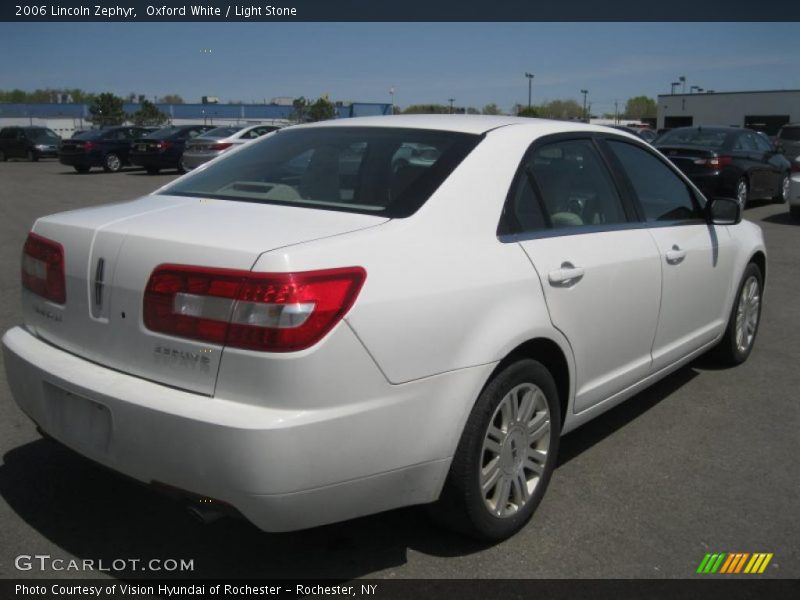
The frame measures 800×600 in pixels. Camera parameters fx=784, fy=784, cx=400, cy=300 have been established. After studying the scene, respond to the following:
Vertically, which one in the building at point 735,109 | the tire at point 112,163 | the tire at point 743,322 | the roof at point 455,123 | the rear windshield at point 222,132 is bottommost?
the tire at point 743,322

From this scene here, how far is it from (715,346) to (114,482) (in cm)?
380

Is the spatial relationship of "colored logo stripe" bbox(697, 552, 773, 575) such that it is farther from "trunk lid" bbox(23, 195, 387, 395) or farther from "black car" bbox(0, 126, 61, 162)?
"black car" bbox(0, 126, 61, 162)

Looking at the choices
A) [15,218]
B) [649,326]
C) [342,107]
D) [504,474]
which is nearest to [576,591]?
[504,474]

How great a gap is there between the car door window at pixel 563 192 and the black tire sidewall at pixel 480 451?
1.90 feet

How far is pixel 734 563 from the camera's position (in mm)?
3000

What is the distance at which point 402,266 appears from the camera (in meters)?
2.61

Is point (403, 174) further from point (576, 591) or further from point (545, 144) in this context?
point (576, 591)

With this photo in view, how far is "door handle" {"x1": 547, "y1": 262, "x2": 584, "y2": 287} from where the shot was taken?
3168 mm

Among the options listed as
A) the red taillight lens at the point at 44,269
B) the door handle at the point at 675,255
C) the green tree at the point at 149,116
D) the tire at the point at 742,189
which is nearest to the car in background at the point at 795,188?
the tire at the point at 742,189

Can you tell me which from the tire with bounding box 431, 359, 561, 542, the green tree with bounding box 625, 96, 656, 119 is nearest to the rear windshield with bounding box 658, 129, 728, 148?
the tire with bounding box 431, 359, 561, 542

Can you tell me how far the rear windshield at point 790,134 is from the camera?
77.8 ft

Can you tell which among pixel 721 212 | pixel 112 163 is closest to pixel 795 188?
pixel 721 212

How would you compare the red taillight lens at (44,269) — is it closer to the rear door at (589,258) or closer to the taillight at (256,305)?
the taillight at (256,305)

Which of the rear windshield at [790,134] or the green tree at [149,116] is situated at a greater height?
the green tree at [149,116]
